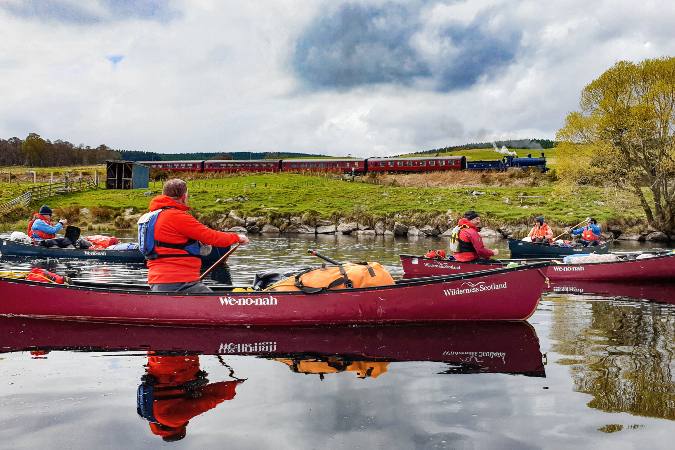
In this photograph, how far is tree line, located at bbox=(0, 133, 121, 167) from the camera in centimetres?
15075

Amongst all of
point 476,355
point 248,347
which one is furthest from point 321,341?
point 476,355

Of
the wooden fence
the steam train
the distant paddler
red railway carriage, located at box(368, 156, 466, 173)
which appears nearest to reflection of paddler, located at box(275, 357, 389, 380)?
the distant paddler

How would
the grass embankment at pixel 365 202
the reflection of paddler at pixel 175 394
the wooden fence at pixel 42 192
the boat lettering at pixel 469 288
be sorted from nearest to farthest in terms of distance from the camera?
the reflection of paddler at pixel 175 394 < the boat lettering at pixel 469 288 < the grass embankment at pixel 365 202 < the wooden fence at pixel 42 192

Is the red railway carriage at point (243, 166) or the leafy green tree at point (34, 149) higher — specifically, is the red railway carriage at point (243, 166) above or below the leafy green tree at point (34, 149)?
below

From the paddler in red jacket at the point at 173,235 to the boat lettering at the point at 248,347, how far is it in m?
1.58

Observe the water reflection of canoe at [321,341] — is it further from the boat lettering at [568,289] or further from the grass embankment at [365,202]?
the grass embankment at [365,202]

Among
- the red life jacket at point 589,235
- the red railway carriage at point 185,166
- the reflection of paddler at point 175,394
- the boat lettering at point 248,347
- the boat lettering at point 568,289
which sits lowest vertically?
the boat lettering at point 248,347

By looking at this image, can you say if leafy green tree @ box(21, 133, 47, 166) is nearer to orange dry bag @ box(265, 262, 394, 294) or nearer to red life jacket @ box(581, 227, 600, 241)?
red life jacket @ box(581, 227, 600, 241)

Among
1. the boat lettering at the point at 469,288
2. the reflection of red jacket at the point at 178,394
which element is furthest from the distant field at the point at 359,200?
the reflection of red jacket at the point at 178,394

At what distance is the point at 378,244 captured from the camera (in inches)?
1373

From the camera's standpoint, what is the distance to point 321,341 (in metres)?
10.0

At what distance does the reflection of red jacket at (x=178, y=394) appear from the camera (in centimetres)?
623

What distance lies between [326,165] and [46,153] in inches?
4292

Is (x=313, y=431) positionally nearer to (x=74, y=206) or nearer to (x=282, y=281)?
(x=282, y=281)
